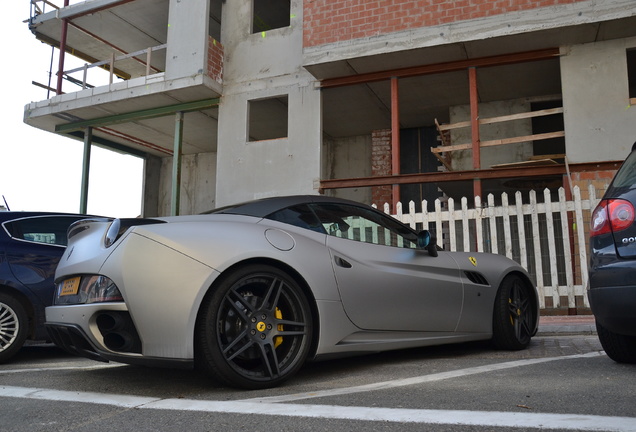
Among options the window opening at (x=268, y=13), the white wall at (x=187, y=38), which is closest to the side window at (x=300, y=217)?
the white wall at (x=187, y=38)

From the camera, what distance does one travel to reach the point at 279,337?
11.1 feet

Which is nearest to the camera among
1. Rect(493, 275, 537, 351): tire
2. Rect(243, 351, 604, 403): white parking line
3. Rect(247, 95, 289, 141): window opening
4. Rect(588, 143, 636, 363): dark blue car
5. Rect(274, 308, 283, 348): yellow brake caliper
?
Rect(243, 351, 604, 403): white parking line

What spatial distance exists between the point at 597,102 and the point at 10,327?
9.79m

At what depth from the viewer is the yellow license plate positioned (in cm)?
340

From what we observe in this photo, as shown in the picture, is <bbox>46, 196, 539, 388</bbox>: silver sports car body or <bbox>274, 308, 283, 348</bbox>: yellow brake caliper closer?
<bbox>46, 196, 539, 388</bbox>: silver sports car body

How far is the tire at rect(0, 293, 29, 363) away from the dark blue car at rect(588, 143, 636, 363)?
4.49 metres

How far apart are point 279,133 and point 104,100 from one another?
16.2 ft

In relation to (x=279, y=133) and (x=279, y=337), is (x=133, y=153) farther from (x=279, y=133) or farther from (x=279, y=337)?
(x=279, y=337)

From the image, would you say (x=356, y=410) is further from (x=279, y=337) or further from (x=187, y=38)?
(x=187, y=38)

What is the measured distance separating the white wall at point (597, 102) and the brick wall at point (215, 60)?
7.39m

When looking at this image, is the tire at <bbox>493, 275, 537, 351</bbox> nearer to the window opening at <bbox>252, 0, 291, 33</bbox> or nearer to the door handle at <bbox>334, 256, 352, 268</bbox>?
the door handle at <bbox>334, 256, 352, 268</bbox>

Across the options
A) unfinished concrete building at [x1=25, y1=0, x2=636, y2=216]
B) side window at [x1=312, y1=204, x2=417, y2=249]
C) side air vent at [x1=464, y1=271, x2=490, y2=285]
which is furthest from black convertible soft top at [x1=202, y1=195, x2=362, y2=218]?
unfinished concrete building at [x1=25, y1=0, x2=636, y2=216]

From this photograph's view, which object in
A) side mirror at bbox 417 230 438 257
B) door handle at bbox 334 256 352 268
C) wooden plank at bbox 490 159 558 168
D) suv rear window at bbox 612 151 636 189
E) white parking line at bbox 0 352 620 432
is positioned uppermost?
wooden plank at bbox 490 159 558 168

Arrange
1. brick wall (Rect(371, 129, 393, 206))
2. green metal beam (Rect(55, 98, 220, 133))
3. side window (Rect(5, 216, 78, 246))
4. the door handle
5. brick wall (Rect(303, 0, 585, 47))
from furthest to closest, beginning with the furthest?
brick wall (Rect(371, 129, 393, 206))
green metal beam (Rect(55, 98, 220, 133))
brick wall (Rect(303, 0, 585, 47))
side window (Rect(5, 216, 78, 246))
the door handle
